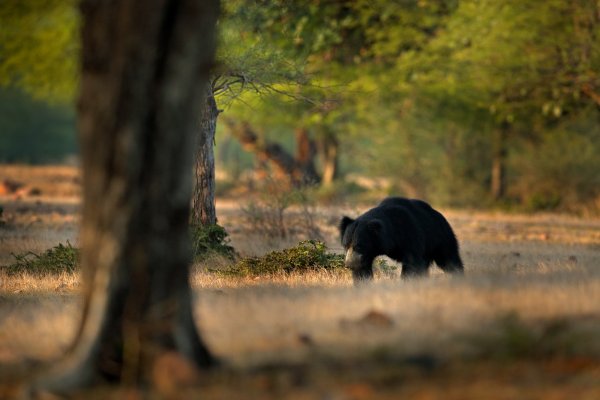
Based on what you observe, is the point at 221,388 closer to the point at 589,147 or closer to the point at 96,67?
the point at 96,67

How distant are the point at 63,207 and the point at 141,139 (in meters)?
21.9

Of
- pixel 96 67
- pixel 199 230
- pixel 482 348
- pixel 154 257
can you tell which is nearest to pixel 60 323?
pixel 154 257

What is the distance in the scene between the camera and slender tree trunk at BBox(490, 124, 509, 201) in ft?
108

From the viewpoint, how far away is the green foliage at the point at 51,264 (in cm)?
1317

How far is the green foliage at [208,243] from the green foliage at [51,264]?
1.75 metres

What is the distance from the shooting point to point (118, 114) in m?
5.76

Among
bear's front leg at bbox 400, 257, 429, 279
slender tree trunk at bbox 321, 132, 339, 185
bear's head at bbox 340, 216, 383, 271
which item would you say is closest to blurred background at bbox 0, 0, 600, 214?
slender tree trunk at bbox 321, 132, 339, 185

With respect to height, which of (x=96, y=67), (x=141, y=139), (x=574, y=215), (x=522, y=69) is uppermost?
(x=522, y=69)

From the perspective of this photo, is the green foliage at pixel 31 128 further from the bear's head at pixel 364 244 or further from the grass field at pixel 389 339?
the grass field at pixel 389 339

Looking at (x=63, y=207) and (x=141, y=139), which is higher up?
(x=141, y=139)

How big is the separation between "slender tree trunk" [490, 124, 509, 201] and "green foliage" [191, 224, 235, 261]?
20256mm

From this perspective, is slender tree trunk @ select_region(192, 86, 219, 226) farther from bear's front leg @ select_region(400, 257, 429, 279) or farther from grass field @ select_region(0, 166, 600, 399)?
grass field @ select_region(0, 166, 600, 399)

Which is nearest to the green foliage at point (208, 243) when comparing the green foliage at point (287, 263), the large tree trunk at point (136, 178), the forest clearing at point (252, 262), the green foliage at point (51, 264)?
the forest clearing at point (252, 262)

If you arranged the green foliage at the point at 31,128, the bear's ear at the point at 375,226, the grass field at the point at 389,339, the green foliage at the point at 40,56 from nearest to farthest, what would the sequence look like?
the grass field at the point at 389,339
the bear's ear at the point at 375,226
the green foliage at the point at 40,56
the green foliage at the point at 31,128
